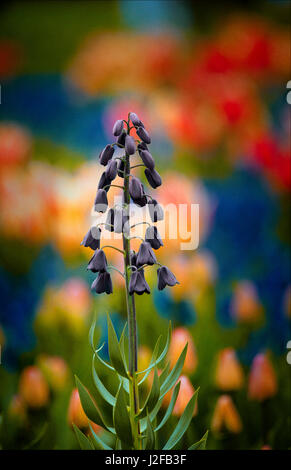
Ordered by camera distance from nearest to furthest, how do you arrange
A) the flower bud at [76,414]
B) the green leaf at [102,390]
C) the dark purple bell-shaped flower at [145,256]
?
1. the dark purple bell-shaped flower at [145,256]
2. the green leaf at [102,390]
3. the flower bud at [76,414]

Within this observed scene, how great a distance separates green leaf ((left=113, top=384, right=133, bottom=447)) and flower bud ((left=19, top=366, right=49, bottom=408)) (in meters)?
0.34

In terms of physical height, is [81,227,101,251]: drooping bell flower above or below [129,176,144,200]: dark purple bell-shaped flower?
below

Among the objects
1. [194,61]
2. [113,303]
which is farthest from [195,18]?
[113,303]

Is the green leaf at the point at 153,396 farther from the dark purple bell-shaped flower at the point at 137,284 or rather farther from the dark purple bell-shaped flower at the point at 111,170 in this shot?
the dark purple bell-shaped flower at the point at 111,170

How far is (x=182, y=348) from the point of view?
1196mm

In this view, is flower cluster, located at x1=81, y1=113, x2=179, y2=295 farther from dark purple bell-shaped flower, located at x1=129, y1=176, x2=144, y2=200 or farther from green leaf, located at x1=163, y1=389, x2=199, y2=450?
green leaf, located at x1=163, y1=389, x2=199, y2=450

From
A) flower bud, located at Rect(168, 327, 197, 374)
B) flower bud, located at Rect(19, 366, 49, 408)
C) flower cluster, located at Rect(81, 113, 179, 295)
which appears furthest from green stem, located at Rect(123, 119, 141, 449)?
flower bud, located at Rect(19, 366, 49, 408)

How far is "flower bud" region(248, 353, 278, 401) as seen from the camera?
1.24 metres

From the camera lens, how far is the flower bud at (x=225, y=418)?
3.95 ft

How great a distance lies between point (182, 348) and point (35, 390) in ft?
1.34

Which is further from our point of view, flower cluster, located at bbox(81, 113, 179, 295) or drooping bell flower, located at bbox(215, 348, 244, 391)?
drooping bell flower, located at bbox(215, 348, 244, 391)

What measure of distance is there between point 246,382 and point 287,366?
127mm

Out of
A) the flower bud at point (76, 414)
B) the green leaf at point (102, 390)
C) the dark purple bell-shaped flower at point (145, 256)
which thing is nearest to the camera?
the dark purple bell-shaped flower at point (145, 256)

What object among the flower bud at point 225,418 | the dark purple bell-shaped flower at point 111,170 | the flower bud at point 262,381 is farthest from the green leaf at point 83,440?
the dark purple bell-shaped flower at point 111,170
